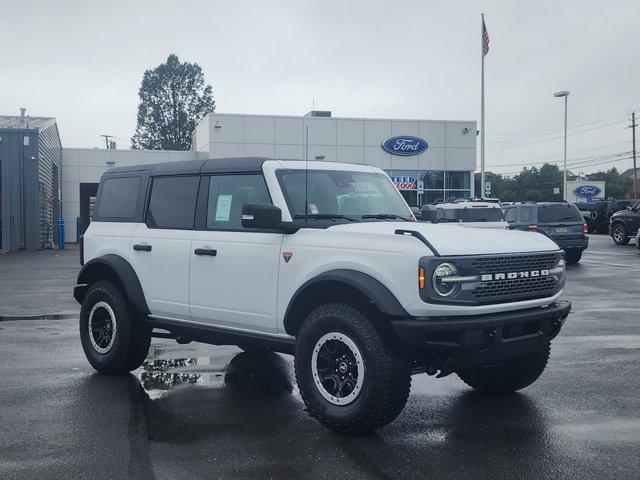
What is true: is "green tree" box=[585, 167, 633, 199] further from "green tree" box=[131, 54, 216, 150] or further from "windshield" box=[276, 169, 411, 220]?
"windshield" box=[276, 169, 411, 220]

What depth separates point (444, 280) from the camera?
5008mm

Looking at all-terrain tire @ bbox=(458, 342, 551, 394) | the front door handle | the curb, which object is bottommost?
the curb

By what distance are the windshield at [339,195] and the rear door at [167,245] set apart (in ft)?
3.48

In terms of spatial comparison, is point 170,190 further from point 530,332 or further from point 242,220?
point 530,332

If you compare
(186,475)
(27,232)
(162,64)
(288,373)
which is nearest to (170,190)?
(288,373)

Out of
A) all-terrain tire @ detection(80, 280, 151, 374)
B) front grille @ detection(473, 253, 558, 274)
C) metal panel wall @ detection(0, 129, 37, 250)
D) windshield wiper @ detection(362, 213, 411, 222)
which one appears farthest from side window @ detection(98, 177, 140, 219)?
metal panel wall @ detection(0, 129, 37, 250)

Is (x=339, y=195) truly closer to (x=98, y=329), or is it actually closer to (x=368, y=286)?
(x=368, y=286)

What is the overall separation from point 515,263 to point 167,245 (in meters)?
3.09

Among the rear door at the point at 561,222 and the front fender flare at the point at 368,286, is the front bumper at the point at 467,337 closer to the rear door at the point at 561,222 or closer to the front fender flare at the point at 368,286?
the front fender flare at the point at 368,286

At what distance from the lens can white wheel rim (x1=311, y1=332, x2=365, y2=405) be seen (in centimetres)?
524

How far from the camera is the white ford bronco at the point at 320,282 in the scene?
509 cm

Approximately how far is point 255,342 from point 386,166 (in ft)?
107

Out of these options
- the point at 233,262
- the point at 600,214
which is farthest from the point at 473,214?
the point at 600,214

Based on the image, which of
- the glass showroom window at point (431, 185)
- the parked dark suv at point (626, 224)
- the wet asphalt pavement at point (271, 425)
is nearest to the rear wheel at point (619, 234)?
the parked dark suv at point (626, 224)
